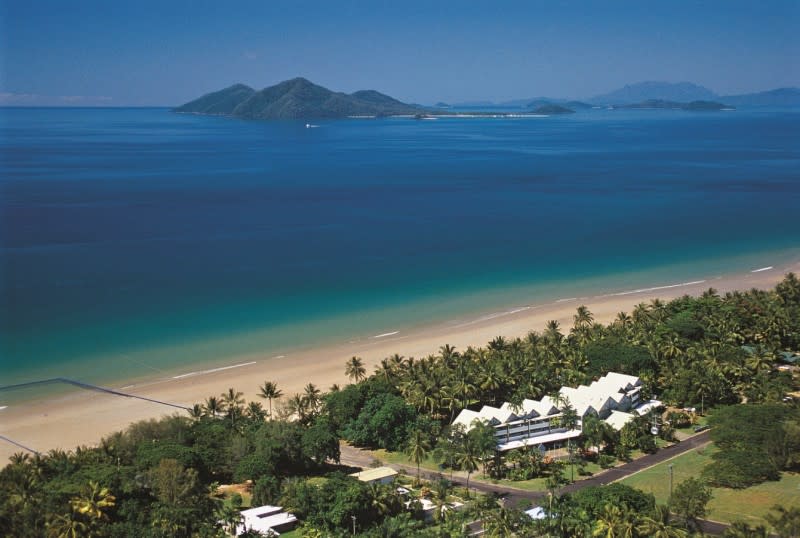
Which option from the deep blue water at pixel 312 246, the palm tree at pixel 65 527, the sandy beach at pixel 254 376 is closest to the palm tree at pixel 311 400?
the sandy beach at pixel 254 376

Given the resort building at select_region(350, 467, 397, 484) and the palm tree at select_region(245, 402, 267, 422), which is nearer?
the resort building at select_region(350, 467, 397, 484)

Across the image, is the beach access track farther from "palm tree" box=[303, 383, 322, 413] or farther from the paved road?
the paved road

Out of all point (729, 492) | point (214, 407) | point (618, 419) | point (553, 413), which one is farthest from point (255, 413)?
point (729, 492)

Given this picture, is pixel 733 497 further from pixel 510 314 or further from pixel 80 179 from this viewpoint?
pixel 80 179

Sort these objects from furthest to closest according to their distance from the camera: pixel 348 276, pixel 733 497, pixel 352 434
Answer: pixel 348 276 < pixel 352 434 < pixel 733 497

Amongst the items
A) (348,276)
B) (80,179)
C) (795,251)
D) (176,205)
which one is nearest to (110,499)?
(348,276)

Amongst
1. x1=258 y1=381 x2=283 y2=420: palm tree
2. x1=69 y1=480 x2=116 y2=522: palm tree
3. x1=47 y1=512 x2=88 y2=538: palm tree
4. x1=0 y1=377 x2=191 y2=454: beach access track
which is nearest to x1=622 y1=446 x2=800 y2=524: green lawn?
x1=258 y1=381 x2=283 y2=420: palm tree

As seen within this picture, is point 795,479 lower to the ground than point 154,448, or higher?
lower
